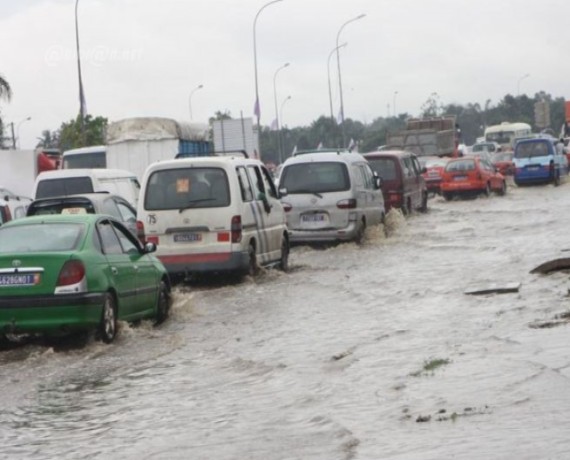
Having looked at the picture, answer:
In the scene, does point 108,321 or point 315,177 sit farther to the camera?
point 315,177

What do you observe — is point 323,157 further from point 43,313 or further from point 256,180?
point 43,313

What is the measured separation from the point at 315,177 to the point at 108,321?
1172 cm

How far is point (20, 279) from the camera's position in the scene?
43.8 feet

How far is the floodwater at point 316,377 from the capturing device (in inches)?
346

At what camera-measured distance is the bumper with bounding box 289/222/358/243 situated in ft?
82.7

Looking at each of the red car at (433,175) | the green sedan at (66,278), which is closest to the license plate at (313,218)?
the green sedan at (66,278)

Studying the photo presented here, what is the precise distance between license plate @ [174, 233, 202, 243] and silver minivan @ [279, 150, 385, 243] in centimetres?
571

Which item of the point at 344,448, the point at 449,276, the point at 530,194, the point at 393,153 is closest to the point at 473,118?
the point at 530,194

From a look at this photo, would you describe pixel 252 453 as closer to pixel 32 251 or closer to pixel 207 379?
pixel 207 379

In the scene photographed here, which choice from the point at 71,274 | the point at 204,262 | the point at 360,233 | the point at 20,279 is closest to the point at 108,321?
the point at 71,274

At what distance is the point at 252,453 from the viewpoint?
8539 millimetres

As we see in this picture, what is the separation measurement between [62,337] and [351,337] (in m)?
3.01

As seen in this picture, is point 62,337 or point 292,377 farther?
point 62,337

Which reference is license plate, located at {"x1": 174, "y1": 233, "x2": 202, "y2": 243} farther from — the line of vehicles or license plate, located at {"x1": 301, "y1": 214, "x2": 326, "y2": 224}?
license plate, located at {"x1": 301, "y1": 214, "x2": 326, "y2": 224}
